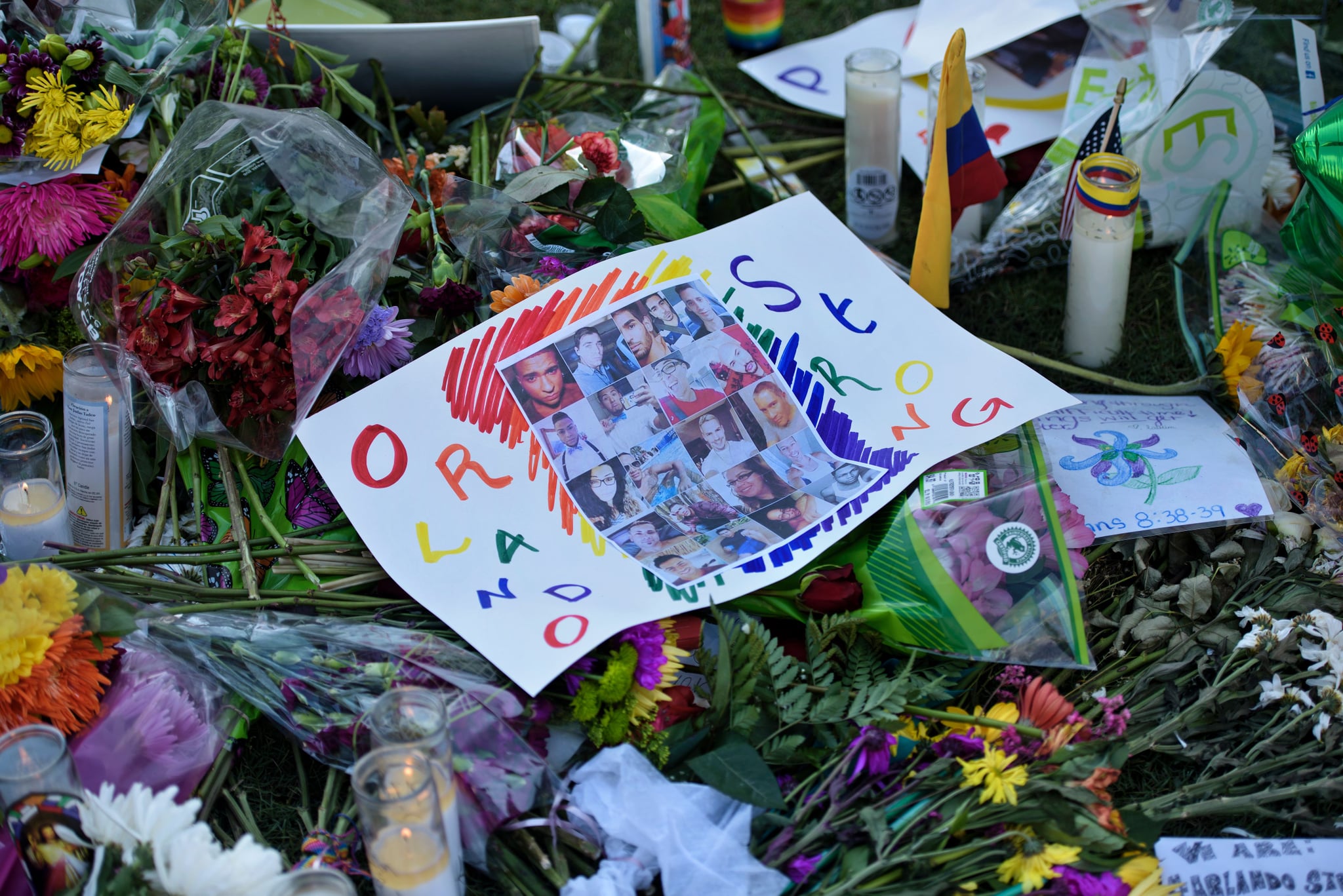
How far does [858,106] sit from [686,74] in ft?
1.01

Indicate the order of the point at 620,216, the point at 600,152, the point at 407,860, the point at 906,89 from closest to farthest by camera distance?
the point at 407,860, the point at 620,216, the point at 600,152, the point at 906,89

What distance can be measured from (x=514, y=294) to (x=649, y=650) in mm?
476

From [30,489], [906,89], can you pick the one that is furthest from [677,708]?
[906,89]

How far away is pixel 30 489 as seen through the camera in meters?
1.15

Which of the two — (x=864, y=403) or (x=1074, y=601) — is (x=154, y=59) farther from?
(x=1074, y=601)

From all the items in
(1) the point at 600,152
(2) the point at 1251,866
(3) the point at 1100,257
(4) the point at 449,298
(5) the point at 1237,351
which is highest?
(1) the point at 600,152

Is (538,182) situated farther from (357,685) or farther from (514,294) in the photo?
(357,685)

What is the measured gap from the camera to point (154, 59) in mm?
1383

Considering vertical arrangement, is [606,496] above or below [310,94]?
below

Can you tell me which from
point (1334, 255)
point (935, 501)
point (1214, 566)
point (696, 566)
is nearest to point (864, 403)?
point (935, 501)

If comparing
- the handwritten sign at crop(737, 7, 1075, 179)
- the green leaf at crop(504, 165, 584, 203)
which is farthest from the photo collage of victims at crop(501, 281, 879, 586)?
the handwritten sign at crop(737, 7, 1075, 179)

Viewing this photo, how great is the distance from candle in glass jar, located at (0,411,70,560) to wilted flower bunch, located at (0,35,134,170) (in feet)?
1.08

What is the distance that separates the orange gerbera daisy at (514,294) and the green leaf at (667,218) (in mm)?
212

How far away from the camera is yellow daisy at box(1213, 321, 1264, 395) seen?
1.39 m
